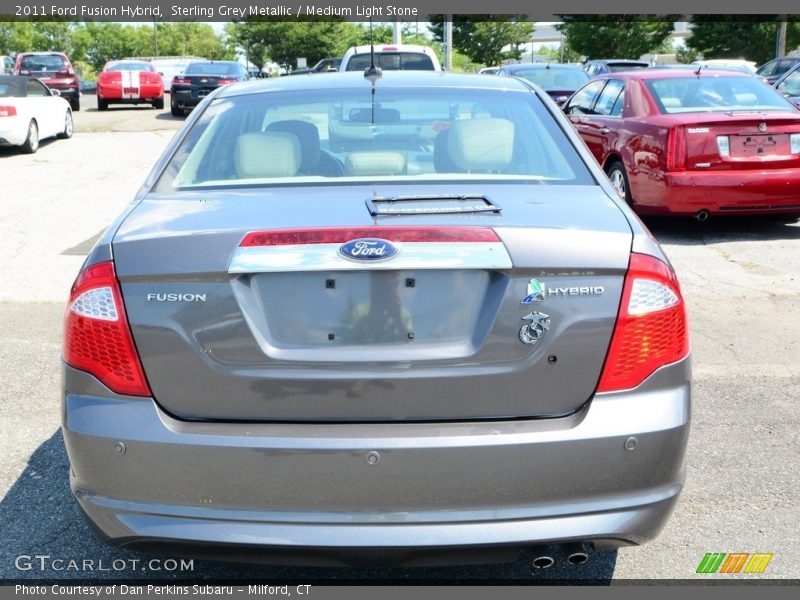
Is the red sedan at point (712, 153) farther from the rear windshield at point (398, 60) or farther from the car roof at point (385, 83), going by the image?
the rear windshield at point (398, 60)

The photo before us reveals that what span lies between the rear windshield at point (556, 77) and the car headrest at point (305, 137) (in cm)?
1481

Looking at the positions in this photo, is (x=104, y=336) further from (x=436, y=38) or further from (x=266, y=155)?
(x=436, y=38)

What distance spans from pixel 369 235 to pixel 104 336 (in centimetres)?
78

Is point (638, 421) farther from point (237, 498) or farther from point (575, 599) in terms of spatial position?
point (237, 498)

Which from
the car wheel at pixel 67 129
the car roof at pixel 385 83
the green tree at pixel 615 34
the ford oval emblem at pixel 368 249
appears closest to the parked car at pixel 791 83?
the car wheel at pixel 67 129

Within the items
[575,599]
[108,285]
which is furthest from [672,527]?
[108,285]

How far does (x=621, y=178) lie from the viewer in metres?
10.1

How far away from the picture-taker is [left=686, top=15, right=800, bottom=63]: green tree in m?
52.8

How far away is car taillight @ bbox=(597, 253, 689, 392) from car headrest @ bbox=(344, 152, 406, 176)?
3.44 feet

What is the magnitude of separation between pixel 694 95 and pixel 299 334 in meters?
8.10

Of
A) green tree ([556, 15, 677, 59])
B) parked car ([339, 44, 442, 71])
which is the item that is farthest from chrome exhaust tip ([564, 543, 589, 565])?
green tree ([556, 15, 677, 59])

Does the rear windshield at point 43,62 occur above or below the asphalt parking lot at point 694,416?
above

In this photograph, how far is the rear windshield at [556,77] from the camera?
18094 millimetres

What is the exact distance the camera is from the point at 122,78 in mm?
29438
